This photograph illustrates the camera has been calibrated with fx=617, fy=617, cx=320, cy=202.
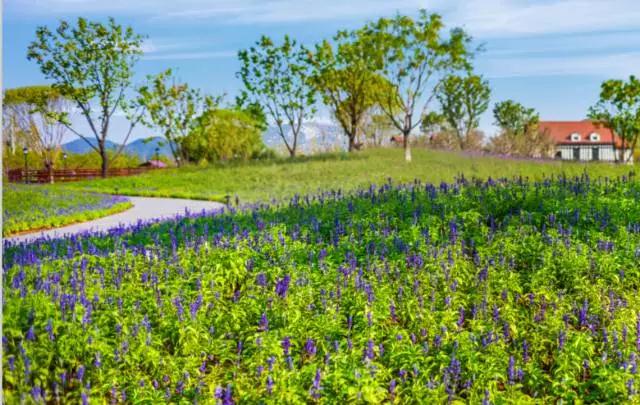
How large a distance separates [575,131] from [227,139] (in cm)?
4917

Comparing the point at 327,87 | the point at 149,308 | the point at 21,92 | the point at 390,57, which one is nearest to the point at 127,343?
the point at 149,308

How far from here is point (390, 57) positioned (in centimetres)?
Result: 3675

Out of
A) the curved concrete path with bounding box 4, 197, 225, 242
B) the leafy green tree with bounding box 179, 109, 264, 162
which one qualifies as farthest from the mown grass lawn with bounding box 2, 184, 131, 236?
the leafy green tree with bounding box 179, 109, 264, 162

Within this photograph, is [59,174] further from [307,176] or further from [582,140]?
[582,140]

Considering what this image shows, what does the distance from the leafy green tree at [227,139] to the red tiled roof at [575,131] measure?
131 feet

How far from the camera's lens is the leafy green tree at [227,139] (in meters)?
59.1

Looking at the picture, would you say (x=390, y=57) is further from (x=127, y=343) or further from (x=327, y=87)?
(x=127, y=343)

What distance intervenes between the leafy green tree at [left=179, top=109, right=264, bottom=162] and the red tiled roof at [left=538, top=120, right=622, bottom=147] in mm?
39822

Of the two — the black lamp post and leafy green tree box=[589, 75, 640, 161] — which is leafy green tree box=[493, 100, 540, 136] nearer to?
leafy green tree box=[589, 75, 640, 161]

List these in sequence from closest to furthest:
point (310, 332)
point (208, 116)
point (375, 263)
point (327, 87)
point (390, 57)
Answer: point (310, 332)
point (375, 263)
point (390, 57)
point (327, 87)
point (208, 116)

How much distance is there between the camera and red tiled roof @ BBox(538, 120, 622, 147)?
268ft

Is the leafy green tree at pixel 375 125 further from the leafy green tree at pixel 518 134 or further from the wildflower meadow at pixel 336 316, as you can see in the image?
the wildflower meadow at pixel 336 316

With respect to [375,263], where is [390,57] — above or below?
above

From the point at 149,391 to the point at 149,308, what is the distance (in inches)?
38.3
